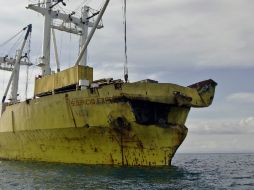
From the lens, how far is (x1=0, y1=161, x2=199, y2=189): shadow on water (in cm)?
1530

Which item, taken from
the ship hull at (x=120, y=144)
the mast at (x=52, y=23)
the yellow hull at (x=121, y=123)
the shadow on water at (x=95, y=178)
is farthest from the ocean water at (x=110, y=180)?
the mast at (x=52, y=23)

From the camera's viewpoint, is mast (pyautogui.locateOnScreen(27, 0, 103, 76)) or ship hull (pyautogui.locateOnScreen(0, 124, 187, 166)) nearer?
ship hull (pyautogui.locateOnScreen(0, 124, 187, 166))

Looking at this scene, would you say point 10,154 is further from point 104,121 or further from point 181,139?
point 181,139

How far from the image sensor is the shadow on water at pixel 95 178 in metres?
15.3

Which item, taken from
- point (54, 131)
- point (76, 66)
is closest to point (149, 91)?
point (76, 66)

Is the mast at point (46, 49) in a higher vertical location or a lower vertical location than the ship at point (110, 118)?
higher

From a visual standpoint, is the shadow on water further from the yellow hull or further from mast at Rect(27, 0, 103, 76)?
mast at Rect(27, 0, 103, 76)

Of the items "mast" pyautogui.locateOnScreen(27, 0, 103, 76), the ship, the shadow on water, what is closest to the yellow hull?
the ship

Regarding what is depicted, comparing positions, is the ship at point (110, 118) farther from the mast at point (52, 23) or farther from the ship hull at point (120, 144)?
the mast at point (52, 23)

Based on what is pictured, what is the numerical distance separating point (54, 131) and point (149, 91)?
21.6 ft

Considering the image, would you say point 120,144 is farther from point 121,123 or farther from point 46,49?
point 46,49

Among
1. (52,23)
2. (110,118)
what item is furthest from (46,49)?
(110,118)

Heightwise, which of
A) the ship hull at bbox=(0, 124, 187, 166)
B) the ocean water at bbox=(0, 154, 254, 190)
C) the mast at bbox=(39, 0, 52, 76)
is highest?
the mast at bbox=(39, 0, 52, 76)

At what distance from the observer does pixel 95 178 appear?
1700 cm
